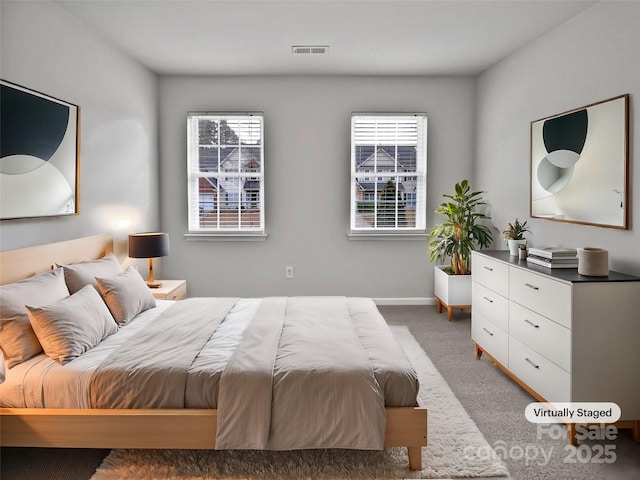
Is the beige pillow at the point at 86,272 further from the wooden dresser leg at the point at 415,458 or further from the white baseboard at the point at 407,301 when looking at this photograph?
the white baseboard at the point at 407,301

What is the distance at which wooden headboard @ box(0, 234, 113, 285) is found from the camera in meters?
2.68

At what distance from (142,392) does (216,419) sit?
1.26 ft

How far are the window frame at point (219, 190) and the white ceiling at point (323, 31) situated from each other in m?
0.79

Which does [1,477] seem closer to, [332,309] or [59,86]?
[332,309]

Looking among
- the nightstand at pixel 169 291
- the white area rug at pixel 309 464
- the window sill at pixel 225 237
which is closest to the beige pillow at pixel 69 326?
the white area rug at pixel 309 464

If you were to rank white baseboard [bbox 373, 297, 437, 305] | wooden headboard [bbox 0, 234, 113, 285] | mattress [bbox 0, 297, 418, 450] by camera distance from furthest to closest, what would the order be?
white baseboard [bbox 373, 297, 437, 305]
wooden headboard [bbox 0, 234, 113, 285]
mattress [bbox 0, 297, 418, 450]

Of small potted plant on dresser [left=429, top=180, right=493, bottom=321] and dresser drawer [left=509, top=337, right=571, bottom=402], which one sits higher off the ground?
small potted plant on dresser [left=429, top=180, right=493, bottom=321]

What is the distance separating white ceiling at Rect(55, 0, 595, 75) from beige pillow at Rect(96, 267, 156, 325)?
196cm

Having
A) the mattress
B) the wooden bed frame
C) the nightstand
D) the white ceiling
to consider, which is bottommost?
the wooden bed frame

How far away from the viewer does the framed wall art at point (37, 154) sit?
8.92 feet

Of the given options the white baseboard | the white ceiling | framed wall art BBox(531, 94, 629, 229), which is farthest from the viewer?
the white baseboard

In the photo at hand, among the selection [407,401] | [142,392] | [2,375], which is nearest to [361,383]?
[407,401]

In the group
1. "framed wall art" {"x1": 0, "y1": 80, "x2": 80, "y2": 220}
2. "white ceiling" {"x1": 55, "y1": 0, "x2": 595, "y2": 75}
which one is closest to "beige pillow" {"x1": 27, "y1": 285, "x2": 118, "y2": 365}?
"framed wall art" {"x1": 0, "y1": 80, "x2": 80, "y2": 220}

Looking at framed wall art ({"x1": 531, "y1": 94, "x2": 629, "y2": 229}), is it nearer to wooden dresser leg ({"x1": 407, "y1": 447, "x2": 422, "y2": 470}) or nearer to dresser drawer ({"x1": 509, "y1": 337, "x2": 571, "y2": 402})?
dresser drawer ({"x1": 509, "y1": 337, "x2": 571, "y2": 402})
